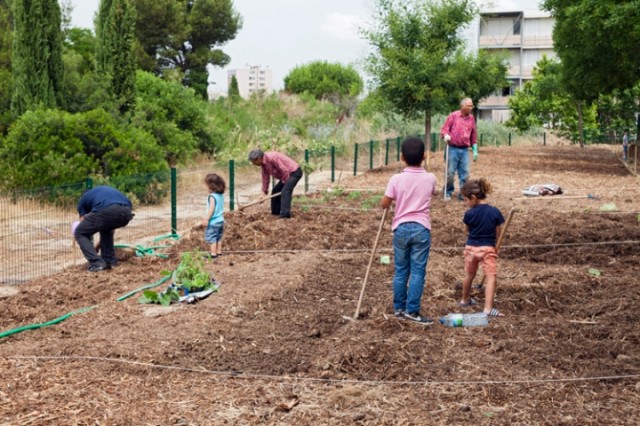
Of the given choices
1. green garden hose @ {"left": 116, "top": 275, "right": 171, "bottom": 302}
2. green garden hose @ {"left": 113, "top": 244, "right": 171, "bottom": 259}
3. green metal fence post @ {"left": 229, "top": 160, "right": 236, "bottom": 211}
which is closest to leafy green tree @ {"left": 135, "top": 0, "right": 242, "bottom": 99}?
green metal fence post @ {"left": 229, "top": 160, "right": 236, "bottom": 211}

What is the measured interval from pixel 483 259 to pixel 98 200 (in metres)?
4.55

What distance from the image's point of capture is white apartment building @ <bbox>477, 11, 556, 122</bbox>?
234ft

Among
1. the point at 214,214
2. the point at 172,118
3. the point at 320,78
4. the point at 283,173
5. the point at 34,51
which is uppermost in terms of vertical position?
the point at 320,78

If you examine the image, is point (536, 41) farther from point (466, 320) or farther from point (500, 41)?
point (466, 320)

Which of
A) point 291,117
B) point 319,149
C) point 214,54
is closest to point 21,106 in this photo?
point 319,149

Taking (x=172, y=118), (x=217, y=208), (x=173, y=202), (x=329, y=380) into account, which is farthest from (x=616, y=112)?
(x=329, y=380)

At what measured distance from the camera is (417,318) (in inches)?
243

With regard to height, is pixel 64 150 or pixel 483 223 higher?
pixel 64 150

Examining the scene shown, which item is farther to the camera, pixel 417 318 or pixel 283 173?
pixel 283 173

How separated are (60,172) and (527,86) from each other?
44.0 m

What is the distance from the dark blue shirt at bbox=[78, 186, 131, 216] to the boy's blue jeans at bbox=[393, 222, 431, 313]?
3931 millimetres

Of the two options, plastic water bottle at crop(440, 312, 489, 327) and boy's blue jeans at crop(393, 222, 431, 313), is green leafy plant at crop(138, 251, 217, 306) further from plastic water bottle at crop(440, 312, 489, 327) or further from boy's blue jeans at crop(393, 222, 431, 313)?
plastic water bottle at crop(440, 312, 489, 327)

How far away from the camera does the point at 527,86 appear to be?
2074 inches

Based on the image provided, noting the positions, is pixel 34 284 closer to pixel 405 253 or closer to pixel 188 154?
pixel 405 253
